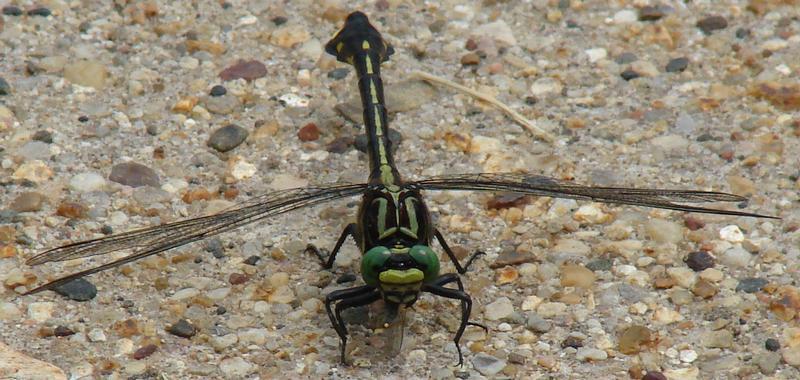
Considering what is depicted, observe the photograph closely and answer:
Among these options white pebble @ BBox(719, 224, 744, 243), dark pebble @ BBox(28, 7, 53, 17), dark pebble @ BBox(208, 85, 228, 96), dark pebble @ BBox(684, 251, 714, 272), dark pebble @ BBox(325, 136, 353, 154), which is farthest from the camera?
dark pebble @ BBox(28, 7, 53, 17)

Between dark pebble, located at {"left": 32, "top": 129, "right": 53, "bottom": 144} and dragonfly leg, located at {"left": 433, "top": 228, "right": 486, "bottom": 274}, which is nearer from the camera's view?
dragonfly leg, located at {"left": 433, "top": 228, "right": 486, "bottom": 274}

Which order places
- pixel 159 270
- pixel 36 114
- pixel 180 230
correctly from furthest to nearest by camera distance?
pixel 36 114
pixel 159 270
pixel 180 230

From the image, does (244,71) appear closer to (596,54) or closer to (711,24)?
(596,54)

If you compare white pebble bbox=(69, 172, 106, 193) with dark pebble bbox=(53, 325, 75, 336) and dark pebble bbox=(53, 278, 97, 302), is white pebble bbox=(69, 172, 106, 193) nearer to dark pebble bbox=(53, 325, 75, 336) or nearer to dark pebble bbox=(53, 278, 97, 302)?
dark pebble bbox=(53, 278, 97, 302)

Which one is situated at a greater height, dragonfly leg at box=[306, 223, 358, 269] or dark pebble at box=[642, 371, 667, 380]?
dragonfly leg at box=[306, 223, 358, 269]

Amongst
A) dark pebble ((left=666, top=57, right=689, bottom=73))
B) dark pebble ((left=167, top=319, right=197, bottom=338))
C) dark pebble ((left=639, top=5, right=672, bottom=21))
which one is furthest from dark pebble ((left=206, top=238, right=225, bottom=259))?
dark pebble ((left=639, top=5, right=672, bottom=21))

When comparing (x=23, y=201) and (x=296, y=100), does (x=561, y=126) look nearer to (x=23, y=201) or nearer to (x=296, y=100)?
(x=296, y=100)

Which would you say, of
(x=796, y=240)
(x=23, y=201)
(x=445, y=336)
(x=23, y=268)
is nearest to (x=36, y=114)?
(x=23, y=201)

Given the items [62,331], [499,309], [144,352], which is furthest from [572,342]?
[62,331]
